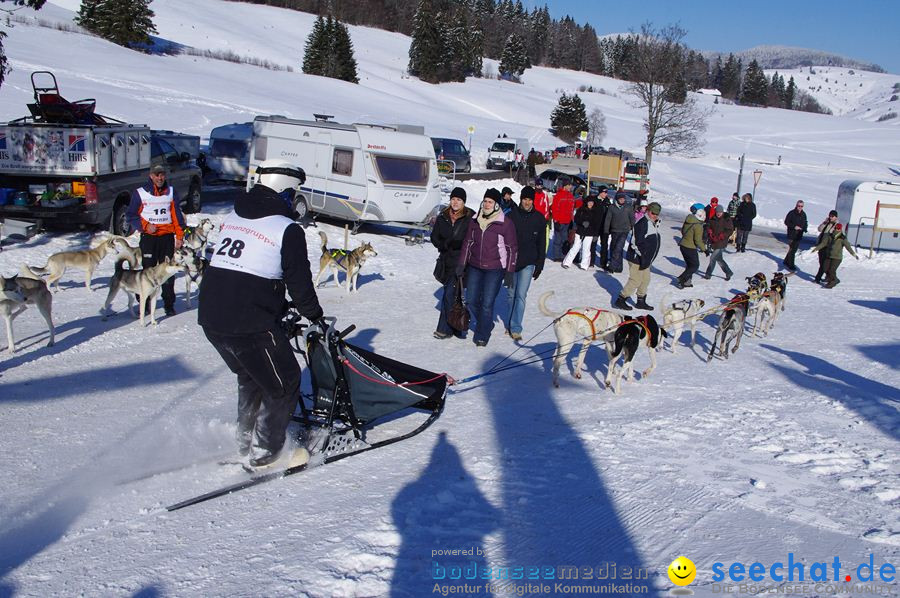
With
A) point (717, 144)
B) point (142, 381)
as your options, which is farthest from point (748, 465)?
point (717, 144)

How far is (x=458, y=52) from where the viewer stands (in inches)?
3009

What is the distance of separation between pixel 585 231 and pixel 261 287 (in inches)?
414

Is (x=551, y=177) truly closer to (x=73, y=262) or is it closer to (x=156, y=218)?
(x=73, y=262)

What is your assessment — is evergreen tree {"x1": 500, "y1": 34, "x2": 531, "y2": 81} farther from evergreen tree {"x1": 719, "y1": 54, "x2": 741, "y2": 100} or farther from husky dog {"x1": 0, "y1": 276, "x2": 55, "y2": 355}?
husky dog {"x1": 0, "y1": 276, "x2": 55, "y2": 355}

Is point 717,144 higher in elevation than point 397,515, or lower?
higher

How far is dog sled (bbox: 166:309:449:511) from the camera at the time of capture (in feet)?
14.5

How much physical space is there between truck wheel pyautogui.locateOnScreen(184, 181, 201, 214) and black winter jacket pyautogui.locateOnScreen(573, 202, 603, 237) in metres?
8.53

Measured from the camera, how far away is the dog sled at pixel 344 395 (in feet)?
14.5

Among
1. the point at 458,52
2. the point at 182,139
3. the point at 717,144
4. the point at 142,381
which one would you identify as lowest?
the point at 142,381

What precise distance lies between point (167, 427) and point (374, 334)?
3.58 meters

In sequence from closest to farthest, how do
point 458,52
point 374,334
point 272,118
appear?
point 374,334 < point 272,118 < point 458,52

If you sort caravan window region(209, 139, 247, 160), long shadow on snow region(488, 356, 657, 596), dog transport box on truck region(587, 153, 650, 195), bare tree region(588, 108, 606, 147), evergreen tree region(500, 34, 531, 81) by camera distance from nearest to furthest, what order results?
long shadow on snow region(488, 356, 657, 596)
caravan window region(209, 139, 247, 160)
dog transport box on truck region(587, 153, 650, 195)
bare tree region(588, 108, 606, 147)
evergreen tree region(500, 34, 531, 81)

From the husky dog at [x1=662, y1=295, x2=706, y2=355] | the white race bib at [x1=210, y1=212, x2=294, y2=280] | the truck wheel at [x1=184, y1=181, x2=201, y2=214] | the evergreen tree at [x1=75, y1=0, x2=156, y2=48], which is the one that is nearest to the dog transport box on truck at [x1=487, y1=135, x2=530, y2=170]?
the truck wheel at [x1=184, y1=181, x2=201, y2=214]

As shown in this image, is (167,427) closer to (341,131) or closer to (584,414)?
(584,414)
